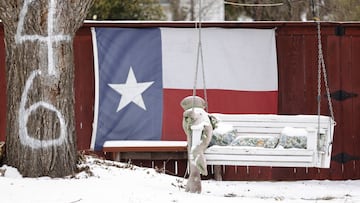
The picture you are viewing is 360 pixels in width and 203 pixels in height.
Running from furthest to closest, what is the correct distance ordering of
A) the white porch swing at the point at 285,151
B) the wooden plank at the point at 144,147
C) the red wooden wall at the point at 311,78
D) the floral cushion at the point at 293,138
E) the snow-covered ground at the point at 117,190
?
the red wooden wall at the point at 311,78 < the wooden plank at the point at 144,147 < the floral cushion at the point at 293,138 < the white porch swing at the point at 285,151 < the snow-covered ground at the point at 117,190

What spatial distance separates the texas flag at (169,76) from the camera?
10477 mm

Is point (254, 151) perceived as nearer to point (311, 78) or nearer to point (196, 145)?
point (196, 145)

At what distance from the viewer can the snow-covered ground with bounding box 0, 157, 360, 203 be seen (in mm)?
6730

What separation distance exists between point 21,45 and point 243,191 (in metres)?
3.35

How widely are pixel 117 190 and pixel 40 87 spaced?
1273mm

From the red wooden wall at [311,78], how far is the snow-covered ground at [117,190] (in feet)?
4.93

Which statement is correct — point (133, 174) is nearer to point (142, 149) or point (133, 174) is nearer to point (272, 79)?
point (142, 149)

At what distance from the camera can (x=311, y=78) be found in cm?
1075

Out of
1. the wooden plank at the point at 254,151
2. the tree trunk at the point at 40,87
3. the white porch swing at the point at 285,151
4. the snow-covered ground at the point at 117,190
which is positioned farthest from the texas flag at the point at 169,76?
the tree trunk at the point at 40,87

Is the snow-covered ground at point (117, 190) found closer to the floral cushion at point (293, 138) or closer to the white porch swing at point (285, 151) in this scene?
the white porch swing at point (285, 151)

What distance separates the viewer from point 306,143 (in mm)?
7949

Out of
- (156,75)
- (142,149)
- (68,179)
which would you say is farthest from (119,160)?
(68,179)

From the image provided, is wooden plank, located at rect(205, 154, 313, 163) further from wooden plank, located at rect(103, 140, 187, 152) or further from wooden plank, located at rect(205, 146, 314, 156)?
wooden plank, located at rect(103, 140, 187, 152)

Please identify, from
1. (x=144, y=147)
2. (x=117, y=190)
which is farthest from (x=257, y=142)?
(x=144, y=147)
